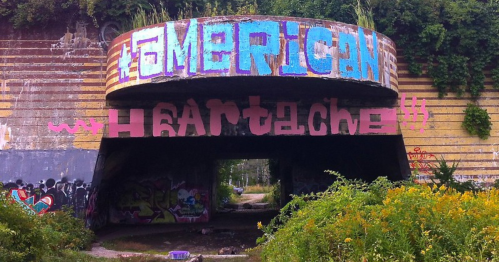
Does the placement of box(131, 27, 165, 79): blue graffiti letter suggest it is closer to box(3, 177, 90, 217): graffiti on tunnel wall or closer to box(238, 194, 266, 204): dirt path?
box(3, 177, 90, 217): graffiti on tunnel wall

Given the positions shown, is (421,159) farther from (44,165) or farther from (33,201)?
(33,201)

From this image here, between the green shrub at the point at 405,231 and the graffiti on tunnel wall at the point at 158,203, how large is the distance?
1292 centimetres

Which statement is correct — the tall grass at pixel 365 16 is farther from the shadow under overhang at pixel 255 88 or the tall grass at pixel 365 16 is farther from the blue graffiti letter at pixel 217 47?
the blue graffiti letter at pixel 217 47

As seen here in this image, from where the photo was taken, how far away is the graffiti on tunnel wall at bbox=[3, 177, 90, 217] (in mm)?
13695

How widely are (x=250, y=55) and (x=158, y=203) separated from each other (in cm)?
970

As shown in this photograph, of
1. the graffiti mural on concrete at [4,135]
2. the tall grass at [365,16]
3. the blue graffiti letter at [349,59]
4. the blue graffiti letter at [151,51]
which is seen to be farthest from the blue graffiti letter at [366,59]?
the graffiti mural on concrete at [4,135]

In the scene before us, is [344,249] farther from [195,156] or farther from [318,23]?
[195,156]

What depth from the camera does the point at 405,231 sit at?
577 centimetres

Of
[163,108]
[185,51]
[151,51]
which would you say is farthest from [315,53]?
[163,108]

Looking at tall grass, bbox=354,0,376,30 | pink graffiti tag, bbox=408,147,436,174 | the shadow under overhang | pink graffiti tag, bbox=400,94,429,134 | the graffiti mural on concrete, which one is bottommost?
pink graffiti tag, bbox=408,147,436,174

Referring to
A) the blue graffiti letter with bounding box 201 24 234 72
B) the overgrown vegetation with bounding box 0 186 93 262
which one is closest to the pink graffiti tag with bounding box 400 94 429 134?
the blue graffiti letter with bounding box 201 24 234 72

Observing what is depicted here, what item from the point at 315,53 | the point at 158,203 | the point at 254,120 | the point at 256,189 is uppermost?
the point at 315,53

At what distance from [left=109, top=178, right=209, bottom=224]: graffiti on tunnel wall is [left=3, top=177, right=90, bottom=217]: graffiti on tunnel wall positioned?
5.01m

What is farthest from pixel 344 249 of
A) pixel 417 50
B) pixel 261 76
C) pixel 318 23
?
pixel 417 50
